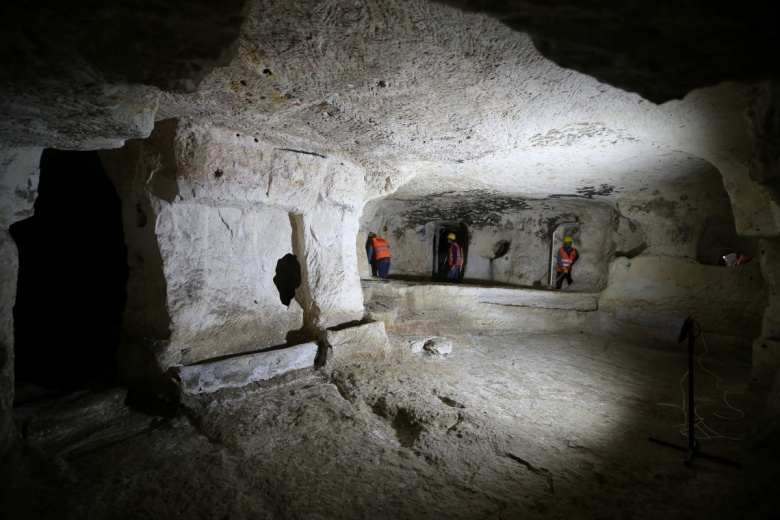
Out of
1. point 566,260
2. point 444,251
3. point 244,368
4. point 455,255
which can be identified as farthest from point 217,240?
point 444,251

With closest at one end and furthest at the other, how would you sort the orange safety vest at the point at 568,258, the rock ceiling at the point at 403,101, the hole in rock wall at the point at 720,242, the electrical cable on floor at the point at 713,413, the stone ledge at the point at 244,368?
1. the rock ceiling at the point at 403,101
2. the electrical cable on floor at the point at 713,413
3. the stone ledge at the point at 244,368
4. the hole in rock wall at the point at 720,242
5. the orange safety vest at the point at 568,258

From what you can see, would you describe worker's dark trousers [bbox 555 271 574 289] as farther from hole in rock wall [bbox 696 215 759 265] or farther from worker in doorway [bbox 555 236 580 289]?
hole in rock wall [bbox 696 215 759 265]

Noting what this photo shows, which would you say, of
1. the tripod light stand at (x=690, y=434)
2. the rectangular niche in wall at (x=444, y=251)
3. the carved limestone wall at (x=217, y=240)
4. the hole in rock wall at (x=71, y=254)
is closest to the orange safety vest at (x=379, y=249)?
the rectangular niche in wall at (x=444, y=251)

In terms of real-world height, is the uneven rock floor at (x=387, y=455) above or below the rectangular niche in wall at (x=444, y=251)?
below

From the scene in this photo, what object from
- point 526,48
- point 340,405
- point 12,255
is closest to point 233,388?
point 340,405

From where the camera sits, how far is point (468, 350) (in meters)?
5.14

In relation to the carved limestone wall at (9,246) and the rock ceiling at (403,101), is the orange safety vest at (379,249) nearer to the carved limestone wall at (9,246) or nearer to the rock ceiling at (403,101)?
the rock ceiling at (403,101)

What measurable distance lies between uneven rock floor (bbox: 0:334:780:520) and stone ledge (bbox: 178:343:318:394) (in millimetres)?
122

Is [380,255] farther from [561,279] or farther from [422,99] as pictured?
[422,99]

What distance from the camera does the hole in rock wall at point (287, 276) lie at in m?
5.12

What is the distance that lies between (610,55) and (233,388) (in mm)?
3391

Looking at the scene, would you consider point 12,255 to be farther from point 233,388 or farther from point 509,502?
point 509,502

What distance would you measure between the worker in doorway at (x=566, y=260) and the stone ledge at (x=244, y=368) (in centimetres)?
598

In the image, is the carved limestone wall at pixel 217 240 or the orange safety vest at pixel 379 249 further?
the orange safety vest at pixel 379 249
